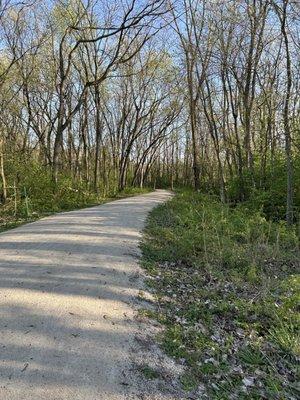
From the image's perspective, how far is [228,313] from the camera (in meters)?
4.65

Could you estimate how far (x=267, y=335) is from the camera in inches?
162

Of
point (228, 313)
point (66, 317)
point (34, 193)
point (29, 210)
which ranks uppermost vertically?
point (34, 193)

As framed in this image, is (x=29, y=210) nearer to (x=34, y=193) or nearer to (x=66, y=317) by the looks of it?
(x=34, y=193)

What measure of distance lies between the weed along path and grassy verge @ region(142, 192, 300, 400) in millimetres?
483

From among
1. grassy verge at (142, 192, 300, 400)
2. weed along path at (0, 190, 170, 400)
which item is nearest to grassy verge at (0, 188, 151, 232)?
weed along path at (0, 190, 170, 400)

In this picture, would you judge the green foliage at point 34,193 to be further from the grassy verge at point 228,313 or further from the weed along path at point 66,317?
the grassy verge at point 228,313

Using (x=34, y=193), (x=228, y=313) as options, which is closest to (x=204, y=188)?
(x=34, y=193)

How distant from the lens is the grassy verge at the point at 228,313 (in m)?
3.37

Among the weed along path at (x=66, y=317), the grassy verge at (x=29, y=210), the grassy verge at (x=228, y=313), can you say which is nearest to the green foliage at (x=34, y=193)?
the grassy verge at (x=29, y=210)

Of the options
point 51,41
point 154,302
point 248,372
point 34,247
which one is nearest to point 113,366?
point 248,372

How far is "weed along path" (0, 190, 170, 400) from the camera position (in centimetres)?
294

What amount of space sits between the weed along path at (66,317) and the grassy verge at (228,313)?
0.48 meters

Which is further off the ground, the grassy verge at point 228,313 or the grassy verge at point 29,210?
the grassy verge at point 29,210

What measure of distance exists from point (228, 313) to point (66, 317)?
1958mm
